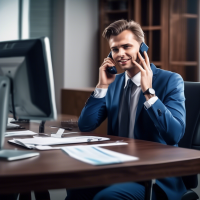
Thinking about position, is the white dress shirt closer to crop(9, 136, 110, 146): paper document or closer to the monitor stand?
crop(9, 136, 110, 146): paper document

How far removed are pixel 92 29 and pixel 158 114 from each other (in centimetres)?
409

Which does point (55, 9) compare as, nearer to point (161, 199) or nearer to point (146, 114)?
point (146, 114)

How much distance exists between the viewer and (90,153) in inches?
44.5

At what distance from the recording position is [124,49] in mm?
1825

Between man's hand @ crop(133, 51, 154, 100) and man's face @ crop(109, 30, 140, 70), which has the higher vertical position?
man's face @ crop(109, 30, 140, 70)

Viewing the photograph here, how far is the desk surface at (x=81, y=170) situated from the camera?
899mm

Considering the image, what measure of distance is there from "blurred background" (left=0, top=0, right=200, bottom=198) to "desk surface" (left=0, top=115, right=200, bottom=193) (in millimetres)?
3552

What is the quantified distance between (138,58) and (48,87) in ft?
2.66

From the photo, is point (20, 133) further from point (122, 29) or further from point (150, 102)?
point (122, 29)

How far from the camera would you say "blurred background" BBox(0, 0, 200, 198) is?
14.9 ft

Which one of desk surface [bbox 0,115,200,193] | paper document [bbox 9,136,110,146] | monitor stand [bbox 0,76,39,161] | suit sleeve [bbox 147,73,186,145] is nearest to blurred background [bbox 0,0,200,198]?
suit sleeve [bbox 147,73,186,145]

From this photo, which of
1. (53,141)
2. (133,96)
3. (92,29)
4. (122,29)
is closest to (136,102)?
(133,96)

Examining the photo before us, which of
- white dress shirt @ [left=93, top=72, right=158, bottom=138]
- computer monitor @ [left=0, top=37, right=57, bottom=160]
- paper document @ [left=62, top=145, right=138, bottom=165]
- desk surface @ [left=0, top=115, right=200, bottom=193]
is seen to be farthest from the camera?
white dress shirt @ [left=93, top=72, right=158, bottom=138]

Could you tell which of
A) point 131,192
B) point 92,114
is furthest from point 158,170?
point 92,114
